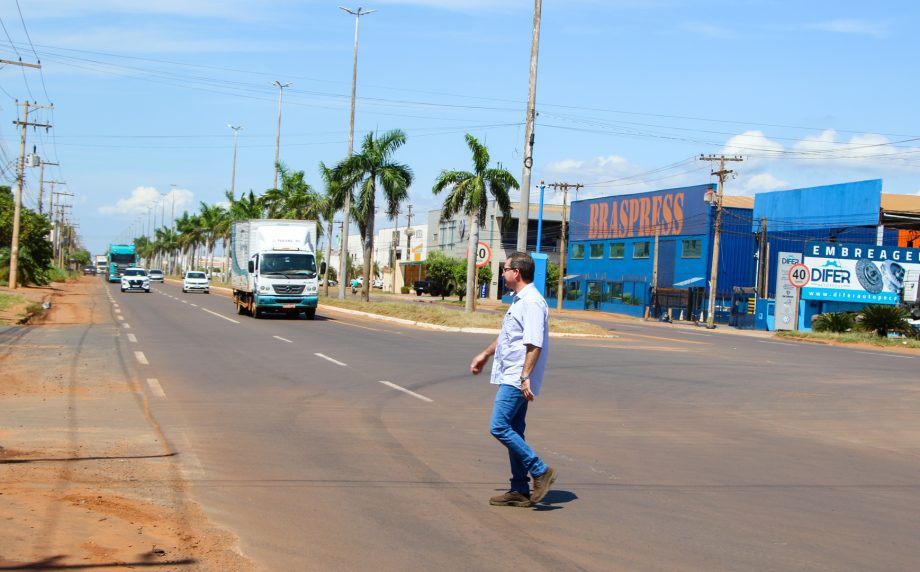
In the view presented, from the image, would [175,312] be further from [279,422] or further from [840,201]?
[840,201]

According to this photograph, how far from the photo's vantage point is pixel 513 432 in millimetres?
7133

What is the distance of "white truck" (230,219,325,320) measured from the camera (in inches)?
1320

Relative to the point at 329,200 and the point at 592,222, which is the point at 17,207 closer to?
the point at 329,200

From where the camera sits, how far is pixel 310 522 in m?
6.53

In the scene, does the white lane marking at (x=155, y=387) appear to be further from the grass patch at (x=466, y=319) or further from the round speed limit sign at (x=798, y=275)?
the round speed limit sign at (x=798, y=275)

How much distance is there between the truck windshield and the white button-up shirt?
90.0 ft

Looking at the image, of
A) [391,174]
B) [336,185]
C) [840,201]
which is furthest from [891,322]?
[336,185]

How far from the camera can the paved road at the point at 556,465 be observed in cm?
615

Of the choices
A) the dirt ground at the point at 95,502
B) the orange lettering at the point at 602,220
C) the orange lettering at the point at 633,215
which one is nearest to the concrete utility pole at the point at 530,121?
the dirt ground at the point at 95,502

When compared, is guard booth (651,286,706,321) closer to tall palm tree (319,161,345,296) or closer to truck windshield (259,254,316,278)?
tall palm tree (319,161,345,296)

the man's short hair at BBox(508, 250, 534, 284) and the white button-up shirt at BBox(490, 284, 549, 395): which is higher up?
the man's short hair at BBox(508, 250, 534, 284)

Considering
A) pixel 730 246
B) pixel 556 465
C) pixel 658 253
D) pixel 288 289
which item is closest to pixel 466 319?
pixel 288 289

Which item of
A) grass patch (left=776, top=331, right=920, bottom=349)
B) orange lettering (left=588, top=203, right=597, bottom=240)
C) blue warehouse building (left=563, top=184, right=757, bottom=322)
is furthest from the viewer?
orange lettering (left=588, top=203, right=597, bottom=240)

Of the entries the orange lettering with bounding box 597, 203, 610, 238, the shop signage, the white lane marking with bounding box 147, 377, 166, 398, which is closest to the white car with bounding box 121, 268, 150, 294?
the orange lettering with bounding box 597, 203, 610, 238
